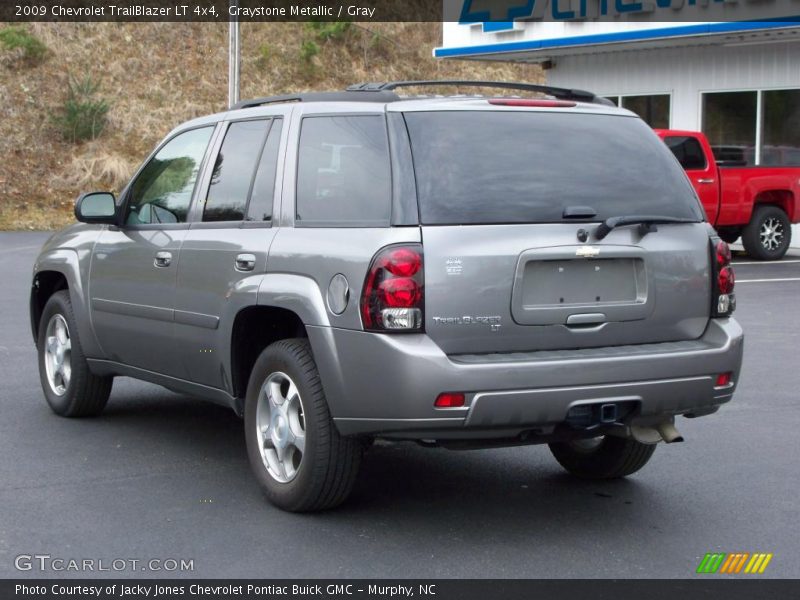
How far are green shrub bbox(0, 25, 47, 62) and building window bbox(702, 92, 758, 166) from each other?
18642 millimetres

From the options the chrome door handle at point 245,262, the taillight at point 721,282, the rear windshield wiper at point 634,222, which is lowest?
the taillight at point 721,282

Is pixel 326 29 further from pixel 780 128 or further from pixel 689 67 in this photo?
pixel 780 128

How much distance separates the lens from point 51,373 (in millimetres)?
7984

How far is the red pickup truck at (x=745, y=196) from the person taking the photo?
19188 millimetres

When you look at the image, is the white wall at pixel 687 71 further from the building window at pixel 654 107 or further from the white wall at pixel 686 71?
the building window at pixel 654 107

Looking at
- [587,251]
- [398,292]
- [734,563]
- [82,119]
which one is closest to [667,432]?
[734,563]

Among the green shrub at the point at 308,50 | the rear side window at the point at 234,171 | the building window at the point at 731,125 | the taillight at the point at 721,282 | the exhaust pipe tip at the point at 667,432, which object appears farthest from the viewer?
the green shrub at the point at 308,50

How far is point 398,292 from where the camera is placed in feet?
16.5

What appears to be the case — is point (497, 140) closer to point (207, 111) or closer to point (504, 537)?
point (504, 537)

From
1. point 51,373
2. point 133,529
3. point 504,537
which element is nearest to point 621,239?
point 504,537

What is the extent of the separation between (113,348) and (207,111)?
27896 millimetres

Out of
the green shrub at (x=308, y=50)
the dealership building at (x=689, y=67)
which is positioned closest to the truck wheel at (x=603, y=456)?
the dealership building at (x=689, y=67)

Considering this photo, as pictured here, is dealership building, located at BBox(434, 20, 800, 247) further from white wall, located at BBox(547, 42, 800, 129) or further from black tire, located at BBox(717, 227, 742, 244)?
black tire, located at BBox(717, 227, 742, 244)
